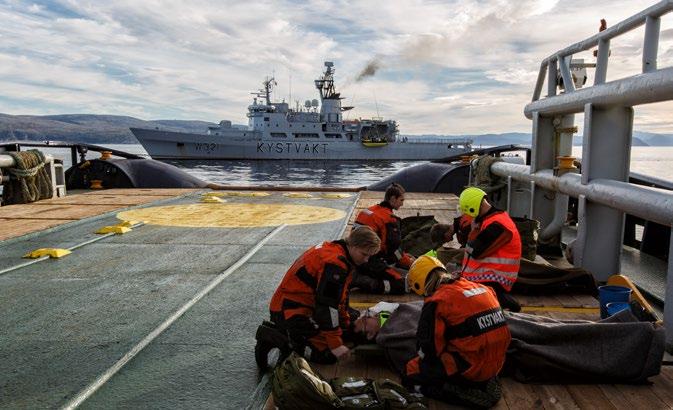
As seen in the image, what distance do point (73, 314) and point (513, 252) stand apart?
→ 505 cm

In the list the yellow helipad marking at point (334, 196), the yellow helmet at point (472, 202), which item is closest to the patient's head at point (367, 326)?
the yellow helmet at point (472, 202)

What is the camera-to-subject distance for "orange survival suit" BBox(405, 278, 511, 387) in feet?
12.0

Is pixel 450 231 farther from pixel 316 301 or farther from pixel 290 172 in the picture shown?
pixel 290 172

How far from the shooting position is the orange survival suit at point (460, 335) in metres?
3.64

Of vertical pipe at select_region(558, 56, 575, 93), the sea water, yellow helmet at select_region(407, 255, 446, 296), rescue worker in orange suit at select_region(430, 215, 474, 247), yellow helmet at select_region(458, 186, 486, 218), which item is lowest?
the sea water

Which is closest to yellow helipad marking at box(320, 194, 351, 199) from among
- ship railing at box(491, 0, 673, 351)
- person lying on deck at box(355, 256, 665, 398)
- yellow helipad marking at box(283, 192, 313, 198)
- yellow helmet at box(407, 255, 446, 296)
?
yellow helipad marking at box(283, 192, 313, 198)

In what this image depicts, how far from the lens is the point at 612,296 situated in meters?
5.14

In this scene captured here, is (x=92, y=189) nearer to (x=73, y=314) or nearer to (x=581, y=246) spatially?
(x=73, y=314)

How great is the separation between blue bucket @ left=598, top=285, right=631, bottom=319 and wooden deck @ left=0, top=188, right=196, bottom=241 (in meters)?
10.3

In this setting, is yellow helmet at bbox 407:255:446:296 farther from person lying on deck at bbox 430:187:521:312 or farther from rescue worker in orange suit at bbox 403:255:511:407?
person lying on deck at bbox 430:187:521:312

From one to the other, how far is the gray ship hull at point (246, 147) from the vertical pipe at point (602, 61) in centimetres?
7729

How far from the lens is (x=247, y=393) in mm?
4121

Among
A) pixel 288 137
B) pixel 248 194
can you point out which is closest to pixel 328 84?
pixel 288 137

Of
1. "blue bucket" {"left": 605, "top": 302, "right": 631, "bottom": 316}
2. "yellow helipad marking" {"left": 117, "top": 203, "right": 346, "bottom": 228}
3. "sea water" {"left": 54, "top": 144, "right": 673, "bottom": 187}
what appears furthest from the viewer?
"sea water" {"left": 54, "top": 144, "right": 673, "bottom": 187}
